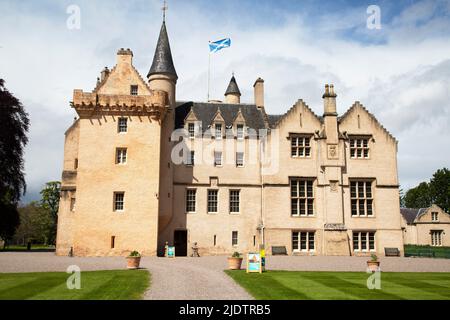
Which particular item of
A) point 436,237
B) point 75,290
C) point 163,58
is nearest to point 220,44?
point 163,58

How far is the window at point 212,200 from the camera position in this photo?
3666 cm

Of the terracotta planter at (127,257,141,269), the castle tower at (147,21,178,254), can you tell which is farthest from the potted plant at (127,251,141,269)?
the castle tower at (147,21,178,254)

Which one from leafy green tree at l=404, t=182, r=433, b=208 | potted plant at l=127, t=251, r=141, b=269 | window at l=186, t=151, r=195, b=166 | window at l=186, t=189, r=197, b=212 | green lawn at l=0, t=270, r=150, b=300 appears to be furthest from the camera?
leafy green tree at l=404, t=182, r=433, b=208

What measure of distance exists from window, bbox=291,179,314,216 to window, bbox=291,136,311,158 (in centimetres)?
246

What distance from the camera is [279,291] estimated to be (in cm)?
1396

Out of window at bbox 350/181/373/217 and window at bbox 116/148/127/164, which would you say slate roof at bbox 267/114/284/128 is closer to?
window at bbox 350/181/373/217

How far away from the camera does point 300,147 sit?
3778cm

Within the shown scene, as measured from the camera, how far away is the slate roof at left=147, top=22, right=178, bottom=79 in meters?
37.6

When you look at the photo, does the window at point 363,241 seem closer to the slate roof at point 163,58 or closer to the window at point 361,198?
the window at point 361,198

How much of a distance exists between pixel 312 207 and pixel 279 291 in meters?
24.0

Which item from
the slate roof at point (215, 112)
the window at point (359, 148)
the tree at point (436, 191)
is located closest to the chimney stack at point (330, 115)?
the window at point (359, 148)

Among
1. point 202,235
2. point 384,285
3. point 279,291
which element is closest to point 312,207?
point 202,235

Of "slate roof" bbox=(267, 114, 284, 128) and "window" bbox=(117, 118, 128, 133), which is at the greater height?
"slate roof" bbox=(267, 114, 284, 128)
